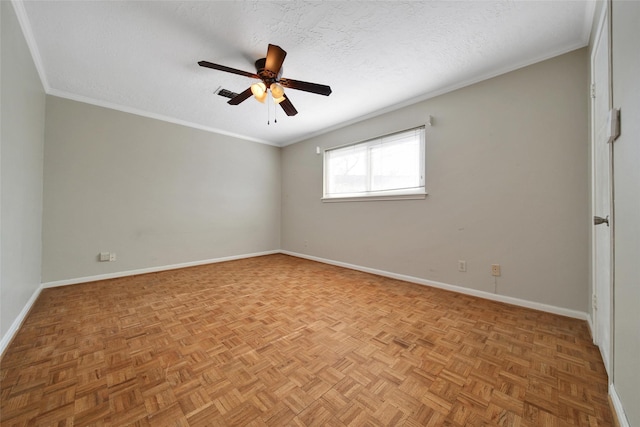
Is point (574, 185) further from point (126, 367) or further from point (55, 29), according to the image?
point (55, 29)

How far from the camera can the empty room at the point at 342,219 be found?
1.19 metres

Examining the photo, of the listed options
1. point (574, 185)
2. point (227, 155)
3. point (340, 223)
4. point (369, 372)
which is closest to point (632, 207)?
point (369, 372)

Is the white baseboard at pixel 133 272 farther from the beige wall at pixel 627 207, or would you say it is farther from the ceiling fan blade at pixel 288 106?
the beige wall at pixel 627 207

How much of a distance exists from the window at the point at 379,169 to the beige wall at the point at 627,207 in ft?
6.67

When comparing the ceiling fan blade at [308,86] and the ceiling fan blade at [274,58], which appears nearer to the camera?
the ceiling fan blade at [274,58]

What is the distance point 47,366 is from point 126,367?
0.47 m

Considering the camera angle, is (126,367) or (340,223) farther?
(340,223)

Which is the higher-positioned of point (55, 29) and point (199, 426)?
point (55, 29)

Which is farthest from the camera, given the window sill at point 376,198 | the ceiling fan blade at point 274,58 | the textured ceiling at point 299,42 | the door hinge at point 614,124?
the window sill at point 376,198

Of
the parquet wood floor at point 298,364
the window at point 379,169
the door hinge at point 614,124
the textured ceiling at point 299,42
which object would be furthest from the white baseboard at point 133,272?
the door hinge at point 614,124

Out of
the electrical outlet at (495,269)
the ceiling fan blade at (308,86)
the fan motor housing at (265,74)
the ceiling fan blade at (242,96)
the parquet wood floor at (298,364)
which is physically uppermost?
the fan motor housing at (265,74)

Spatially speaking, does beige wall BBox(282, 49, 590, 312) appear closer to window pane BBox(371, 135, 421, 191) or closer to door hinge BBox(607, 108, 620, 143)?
window pane BBox(371, 135, 421, 191)

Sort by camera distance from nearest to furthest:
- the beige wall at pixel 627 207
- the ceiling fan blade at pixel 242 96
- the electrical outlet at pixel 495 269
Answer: the beige wall at pixel 627 207 < the ceiling fan blade at pixel 242 96 < the electrical outlet at pixel 495 269

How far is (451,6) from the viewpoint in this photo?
1771mm
